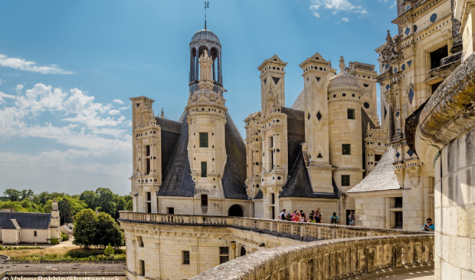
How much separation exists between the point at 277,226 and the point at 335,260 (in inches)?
595

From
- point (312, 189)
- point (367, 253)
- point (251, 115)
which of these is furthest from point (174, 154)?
point (367, 253)

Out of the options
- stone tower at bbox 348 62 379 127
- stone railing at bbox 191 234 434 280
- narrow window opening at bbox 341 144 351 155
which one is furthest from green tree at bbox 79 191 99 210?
stone railing at bbox 191 234 434 280

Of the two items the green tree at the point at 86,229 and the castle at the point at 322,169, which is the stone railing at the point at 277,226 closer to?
the castle at the point at 322,169

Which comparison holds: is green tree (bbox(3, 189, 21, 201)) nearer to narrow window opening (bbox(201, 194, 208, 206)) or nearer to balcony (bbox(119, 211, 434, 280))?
narrow window opening (bbox(201, 194, 208, 206))

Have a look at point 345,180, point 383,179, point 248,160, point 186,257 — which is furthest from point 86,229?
point 383,179

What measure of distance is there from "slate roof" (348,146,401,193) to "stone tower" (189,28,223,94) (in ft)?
96.2

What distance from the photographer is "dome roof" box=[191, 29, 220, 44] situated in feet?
158

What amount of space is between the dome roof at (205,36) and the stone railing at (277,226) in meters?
24.0

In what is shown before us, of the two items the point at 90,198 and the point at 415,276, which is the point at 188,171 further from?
the point at 90,198

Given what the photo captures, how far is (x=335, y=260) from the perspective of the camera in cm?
660

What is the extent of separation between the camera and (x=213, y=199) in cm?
3653

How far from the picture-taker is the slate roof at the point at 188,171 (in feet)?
121

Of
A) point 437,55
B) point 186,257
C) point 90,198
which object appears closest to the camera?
point 437,55

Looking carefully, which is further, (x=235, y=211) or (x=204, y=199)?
(x=235, y=211)
